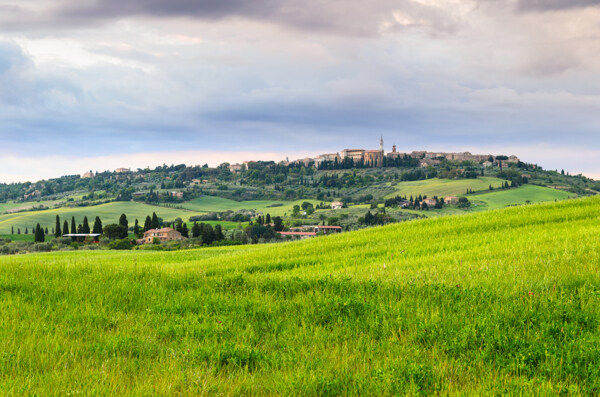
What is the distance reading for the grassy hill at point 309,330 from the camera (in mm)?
5102

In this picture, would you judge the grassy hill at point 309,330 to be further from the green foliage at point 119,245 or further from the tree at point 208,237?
the tree at point 208,237

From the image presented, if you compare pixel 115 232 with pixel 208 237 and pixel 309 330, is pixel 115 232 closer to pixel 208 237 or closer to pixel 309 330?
pixel 208 237

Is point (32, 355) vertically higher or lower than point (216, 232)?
higher

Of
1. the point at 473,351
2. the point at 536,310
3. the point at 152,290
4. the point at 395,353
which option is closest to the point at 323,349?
the point at 395,353

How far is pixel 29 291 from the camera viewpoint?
866cm

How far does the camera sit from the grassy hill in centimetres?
510

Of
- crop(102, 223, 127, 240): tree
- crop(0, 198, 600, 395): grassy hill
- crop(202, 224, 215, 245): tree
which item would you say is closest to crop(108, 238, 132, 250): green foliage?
crop(202, 224, 215, 245): tree

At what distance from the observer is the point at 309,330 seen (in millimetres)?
6668

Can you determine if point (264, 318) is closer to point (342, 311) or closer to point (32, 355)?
point (342, 311)

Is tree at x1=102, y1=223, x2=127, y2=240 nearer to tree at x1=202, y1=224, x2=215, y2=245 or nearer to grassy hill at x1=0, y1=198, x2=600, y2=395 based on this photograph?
tree at x1=202, y1=224, x2=215, y2=245

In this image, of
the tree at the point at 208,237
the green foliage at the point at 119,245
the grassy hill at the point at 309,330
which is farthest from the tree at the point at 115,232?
the grassy hill at the point at 309,330

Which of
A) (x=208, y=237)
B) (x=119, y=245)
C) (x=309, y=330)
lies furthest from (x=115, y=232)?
(x=309, y=330)

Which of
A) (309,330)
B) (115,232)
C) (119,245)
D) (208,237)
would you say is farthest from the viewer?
(115,232)

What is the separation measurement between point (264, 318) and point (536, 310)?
461cm
